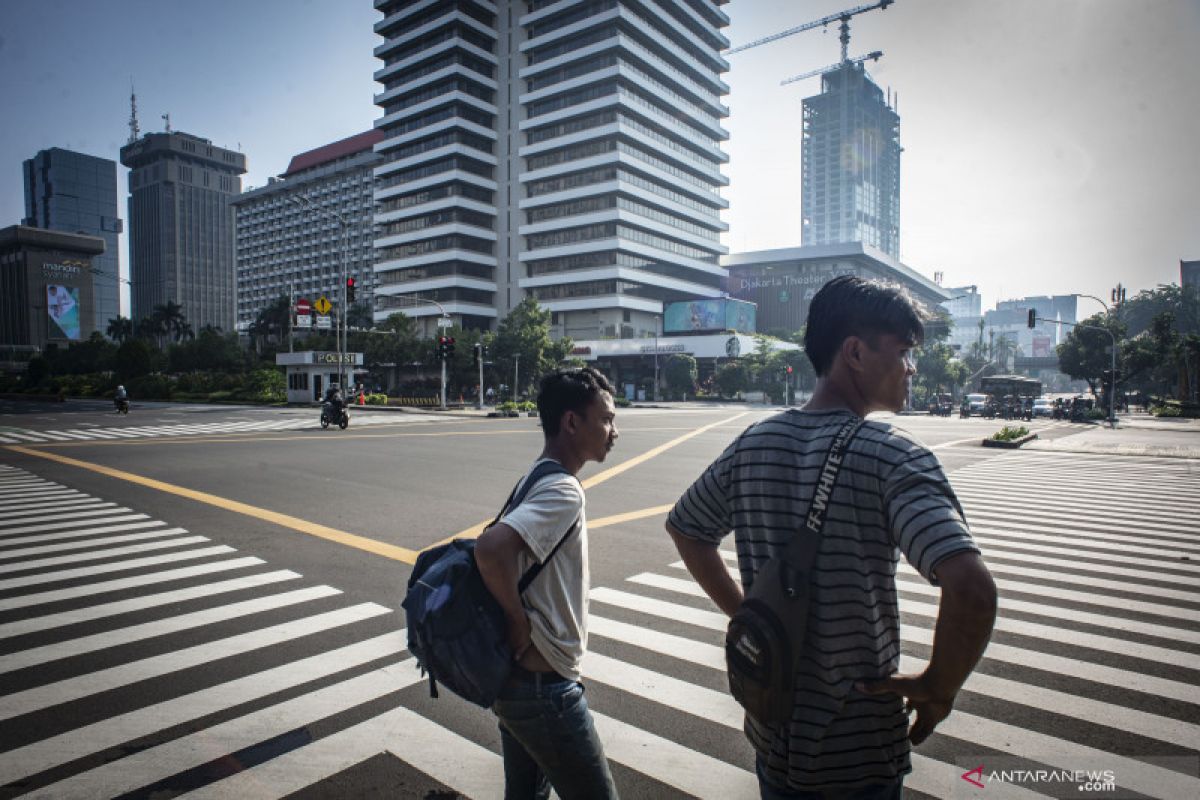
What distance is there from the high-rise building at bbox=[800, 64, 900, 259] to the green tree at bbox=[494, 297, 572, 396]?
156m

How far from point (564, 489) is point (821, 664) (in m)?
0.83

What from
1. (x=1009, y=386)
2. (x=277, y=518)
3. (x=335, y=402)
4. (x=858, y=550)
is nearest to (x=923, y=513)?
(x=858, y=550)

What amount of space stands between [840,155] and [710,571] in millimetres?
212491

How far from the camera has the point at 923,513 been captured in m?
1.35

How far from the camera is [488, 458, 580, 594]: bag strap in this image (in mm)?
1953

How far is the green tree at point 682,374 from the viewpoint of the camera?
6128cm

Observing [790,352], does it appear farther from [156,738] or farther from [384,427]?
[156,738]

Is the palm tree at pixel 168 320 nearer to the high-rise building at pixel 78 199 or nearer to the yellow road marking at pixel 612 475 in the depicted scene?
the high-rise building at pixel 78 199

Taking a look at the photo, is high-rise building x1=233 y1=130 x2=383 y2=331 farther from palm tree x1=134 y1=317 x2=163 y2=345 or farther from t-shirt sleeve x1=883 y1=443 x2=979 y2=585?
t-shirt sleeve x1=883 y1=443 x2=979 y2=585

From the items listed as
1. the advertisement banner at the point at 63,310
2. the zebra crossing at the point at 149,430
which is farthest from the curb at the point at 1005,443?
the advertisement banner at the point at 63,310

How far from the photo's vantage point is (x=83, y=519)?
27.7 feet

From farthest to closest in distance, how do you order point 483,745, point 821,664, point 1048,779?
point 483,745 → point 1048,779 → point 821,664

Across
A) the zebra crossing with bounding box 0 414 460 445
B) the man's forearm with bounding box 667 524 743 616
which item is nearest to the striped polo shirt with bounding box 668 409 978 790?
the man's forearm with bounding box 667 524 743 616

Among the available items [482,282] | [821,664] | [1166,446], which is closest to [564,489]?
[821,664]
